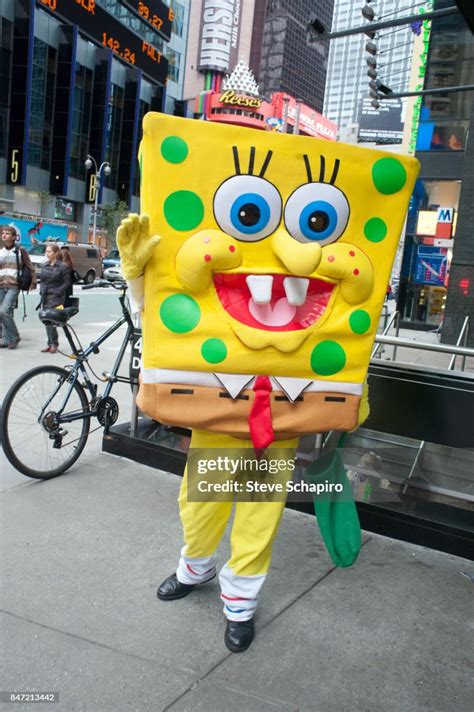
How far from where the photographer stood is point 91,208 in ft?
143

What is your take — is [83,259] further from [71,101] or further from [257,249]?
[257,249]

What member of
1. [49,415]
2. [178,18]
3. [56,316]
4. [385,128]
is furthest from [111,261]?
[385,128]

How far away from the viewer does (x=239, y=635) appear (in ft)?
8.73

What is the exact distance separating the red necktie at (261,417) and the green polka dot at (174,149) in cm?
92

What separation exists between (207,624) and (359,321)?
1.49 m

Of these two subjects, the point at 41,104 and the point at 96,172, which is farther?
the point at 96,172

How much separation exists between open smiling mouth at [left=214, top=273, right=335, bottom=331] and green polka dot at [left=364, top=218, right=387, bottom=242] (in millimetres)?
263

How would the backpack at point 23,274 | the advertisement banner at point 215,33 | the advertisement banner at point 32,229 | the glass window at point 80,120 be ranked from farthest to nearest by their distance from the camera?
the advertisement banner at point 215,33 → the glass window at point 80,120 → the advertisement banner at point 32,229 → the backpack at point 23,274

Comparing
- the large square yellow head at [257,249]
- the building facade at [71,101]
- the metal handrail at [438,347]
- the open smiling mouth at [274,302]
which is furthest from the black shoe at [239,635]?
the building facade at [71,101]

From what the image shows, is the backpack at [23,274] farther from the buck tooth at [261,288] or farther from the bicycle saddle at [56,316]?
the buck tooth at [261,288]

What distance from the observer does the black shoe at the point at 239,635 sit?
8.64ft

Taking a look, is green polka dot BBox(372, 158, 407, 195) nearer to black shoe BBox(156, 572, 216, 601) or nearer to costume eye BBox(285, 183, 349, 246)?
costume eye BBox(285, 183, 349, 246)

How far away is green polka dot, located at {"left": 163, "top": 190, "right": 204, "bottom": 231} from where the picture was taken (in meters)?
2.52

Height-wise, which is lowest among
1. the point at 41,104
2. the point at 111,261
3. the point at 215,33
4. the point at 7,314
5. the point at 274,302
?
the point at 7,314
